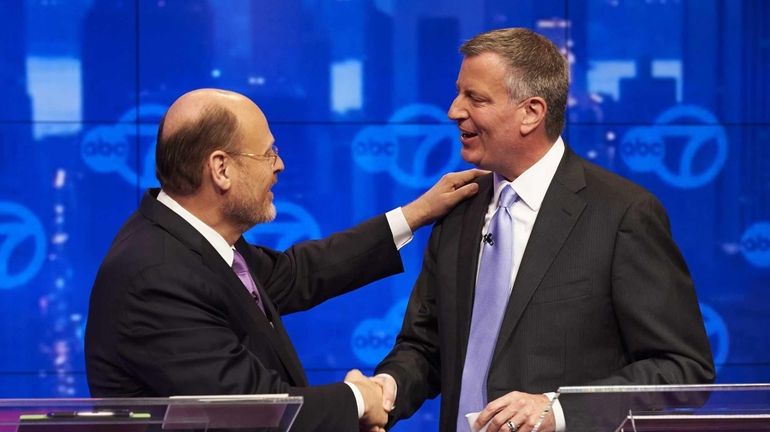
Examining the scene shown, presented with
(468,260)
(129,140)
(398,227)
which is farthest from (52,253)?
(468,260)

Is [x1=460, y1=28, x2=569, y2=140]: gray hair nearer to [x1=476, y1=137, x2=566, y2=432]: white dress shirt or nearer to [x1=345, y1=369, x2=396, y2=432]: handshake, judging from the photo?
[x1=476, y1=137, x2=566, y2=432]: white dress shirt

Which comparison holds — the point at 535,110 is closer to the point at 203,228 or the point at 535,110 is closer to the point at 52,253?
the point at 203,228

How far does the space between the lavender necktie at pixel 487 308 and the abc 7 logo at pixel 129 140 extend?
253cm

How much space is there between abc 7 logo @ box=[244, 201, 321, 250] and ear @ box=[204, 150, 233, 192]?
2.31 m

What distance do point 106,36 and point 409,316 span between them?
100 inches

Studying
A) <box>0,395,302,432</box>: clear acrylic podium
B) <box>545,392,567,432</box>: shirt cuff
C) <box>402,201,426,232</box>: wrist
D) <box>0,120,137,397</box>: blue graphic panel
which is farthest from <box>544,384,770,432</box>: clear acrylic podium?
<box>0,120,137,397</box>: blue graphic panel

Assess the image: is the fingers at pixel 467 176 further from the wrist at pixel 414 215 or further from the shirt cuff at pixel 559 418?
the shirt cuff at pixel 559 418

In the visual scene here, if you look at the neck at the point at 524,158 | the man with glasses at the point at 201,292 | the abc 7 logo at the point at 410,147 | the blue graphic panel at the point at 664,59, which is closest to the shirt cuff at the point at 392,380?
the man with glasses at the point at 201,292

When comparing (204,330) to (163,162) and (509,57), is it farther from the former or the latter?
(509,57)

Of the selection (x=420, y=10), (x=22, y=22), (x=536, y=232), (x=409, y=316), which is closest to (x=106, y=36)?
(x=22, y=22)

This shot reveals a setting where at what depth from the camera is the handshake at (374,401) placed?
2.57 metres

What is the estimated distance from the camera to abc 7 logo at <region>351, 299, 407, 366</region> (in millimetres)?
5027

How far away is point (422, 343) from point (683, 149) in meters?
2.54

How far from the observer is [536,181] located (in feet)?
9.02
